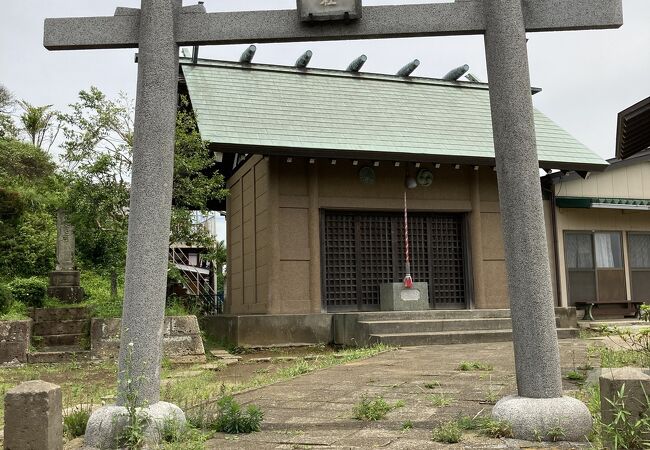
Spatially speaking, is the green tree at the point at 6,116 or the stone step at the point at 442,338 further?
the green tree at the point at 6,116

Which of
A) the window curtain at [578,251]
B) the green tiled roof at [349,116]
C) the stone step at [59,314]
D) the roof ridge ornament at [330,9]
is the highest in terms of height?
the green tiled roof at [349,116]

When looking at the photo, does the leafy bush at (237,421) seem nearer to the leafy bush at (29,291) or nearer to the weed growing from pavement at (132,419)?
the weed growing from pavement at (132,419)

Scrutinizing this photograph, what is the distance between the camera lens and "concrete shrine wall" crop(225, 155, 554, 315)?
1329 cm

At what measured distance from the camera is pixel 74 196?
12227mm

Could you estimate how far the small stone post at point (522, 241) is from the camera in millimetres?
4238

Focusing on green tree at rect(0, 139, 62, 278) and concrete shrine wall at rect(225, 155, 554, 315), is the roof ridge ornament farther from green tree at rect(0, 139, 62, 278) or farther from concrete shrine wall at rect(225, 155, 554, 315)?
green tree at rect(0, 139, 62, 278)

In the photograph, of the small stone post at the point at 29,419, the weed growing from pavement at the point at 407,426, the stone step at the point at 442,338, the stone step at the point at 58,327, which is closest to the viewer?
the small stone post at the point at 29,419

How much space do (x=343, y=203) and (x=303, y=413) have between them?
881 centimetres

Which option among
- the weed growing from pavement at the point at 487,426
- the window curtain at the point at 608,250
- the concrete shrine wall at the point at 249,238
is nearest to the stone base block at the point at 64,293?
the concrete shrine wall at the point at 249,238

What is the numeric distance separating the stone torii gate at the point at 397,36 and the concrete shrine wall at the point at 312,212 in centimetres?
838

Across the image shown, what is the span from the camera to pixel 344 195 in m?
13.9

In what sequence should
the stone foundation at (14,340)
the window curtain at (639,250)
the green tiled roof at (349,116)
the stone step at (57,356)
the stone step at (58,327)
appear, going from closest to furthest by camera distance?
1. the stone foundation at (14,340)
2. the stone step at (57,356)
3. the stone step at (58,327)
4. the green tiled roof at (349,116)
5. the window curtain at (639,250)

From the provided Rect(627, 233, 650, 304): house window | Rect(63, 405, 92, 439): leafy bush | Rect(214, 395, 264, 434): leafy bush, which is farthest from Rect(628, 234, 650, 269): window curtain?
Rect(63, 405, 92, 439): leafy bush

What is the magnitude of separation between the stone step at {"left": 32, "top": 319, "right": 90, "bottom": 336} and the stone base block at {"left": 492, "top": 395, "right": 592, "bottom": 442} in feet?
32.2
